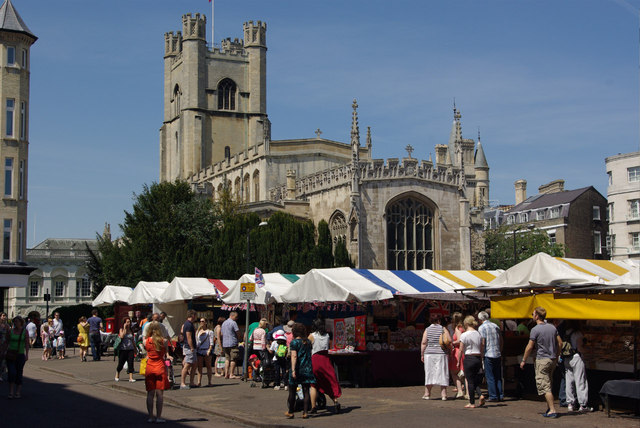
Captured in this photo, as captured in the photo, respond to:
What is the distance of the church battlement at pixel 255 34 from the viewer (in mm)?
76500

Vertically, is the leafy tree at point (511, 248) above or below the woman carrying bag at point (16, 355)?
above

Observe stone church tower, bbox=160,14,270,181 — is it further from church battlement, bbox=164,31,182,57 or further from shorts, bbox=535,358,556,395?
shorts, bbox=535,358,556,395

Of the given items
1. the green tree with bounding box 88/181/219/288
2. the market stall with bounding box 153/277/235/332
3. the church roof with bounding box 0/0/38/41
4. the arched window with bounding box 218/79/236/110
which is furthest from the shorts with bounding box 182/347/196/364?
the arched window with bounding box 218/79/236/110

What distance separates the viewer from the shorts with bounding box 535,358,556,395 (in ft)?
41.7

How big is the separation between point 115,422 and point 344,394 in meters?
5.20

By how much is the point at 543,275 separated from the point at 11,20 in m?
33.4

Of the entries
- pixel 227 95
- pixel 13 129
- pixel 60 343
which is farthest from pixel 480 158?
pixel 60 343

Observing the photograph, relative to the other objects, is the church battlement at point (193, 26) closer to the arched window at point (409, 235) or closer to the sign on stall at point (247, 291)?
the arched window at point (409, 235)

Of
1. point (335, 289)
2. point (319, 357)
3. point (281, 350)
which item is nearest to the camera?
point (319, 357)

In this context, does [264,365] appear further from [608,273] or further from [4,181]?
[4,181]

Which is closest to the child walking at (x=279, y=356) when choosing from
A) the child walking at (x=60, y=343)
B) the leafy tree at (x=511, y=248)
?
the child walking at (x=60, y=343)

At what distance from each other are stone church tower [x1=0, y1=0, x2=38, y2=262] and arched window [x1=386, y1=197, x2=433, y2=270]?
19.8 m

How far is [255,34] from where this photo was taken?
76.6 metres

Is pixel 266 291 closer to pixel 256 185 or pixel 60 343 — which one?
pixel 60 343
